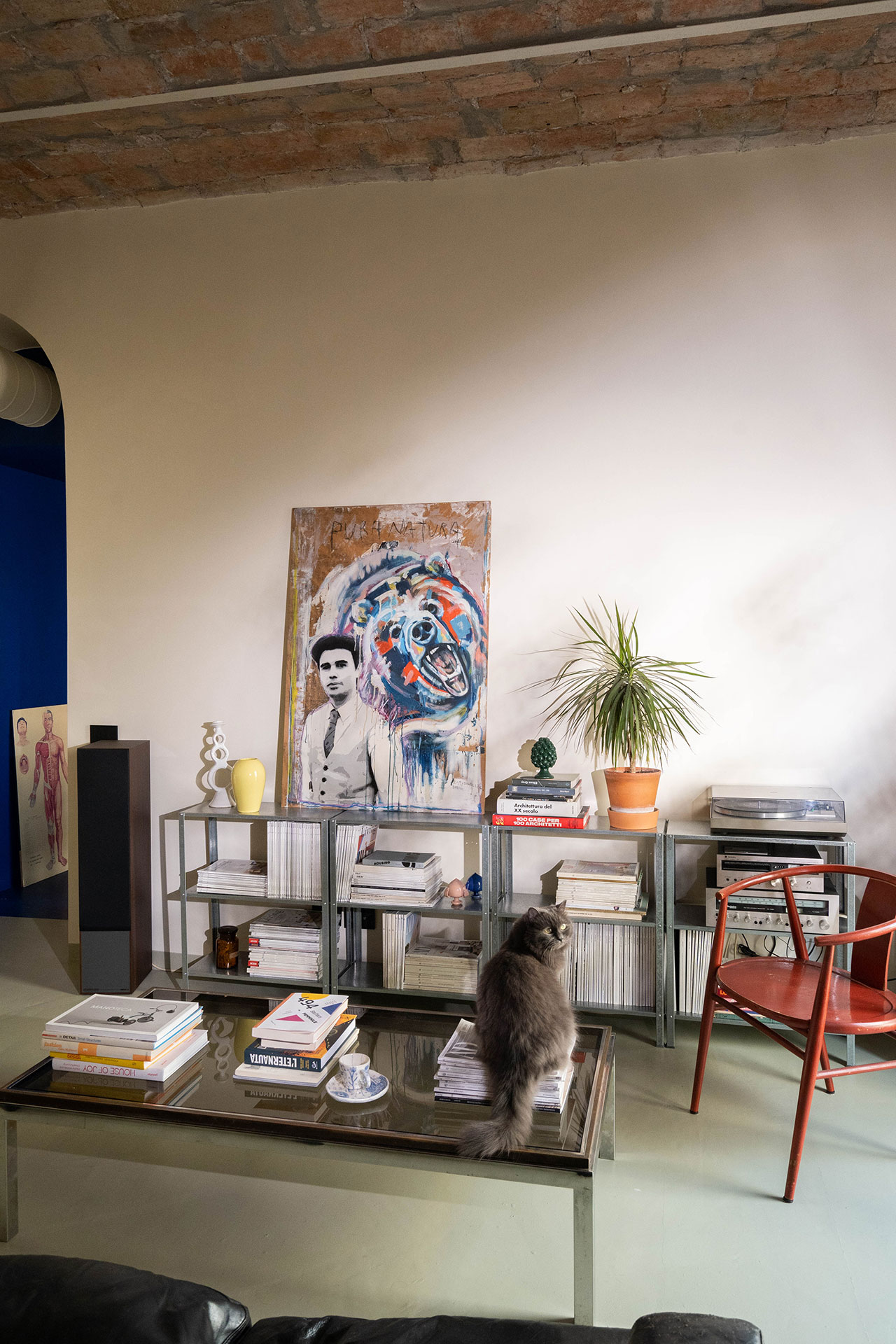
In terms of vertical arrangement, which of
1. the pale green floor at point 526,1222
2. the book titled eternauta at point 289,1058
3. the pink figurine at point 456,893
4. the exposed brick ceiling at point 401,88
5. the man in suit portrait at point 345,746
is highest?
the exposed brick ceiling at point 401,88

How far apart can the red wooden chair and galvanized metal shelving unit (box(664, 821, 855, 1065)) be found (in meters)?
0.18

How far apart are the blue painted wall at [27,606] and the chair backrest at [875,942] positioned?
4543 mm

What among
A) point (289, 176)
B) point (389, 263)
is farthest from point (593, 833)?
point (289, 176)

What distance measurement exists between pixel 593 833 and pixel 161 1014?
5.66 ft

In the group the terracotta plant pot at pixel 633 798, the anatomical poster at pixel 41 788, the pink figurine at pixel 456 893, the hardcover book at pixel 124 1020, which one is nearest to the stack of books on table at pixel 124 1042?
the hardcover book at pixel 124 1020

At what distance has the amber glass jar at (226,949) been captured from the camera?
4.11 m

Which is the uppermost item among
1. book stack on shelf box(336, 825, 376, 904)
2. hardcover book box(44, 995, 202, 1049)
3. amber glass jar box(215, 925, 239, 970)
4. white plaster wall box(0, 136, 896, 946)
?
white plaster wall box(0, 136, 896, 946)

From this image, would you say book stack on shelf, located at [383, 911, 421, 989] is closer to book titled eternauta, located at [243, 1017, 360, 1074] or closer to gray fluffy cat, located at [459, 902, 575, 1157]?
book titled eternauta, located at [243, 1017, 360, 1074]

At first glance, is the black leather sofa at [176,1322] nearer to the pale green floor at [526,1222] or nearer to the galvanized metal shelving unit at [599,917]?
the pale green floor at [526,1222]

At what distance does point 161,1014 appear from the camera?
2.58 m

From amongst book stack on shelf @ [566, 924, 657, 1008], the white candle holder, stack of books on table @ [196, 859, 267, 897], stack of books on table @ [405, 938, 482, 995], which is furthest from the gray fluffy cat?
the white candle holder

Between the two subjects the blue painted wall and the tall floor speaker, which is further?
the blue painted wall

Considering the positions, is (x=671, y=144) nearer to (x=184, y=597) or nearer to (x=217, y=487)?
(x=217, y=487)

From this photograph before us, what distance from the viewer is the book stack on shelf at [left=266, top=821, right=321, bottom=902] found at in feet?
12.9
